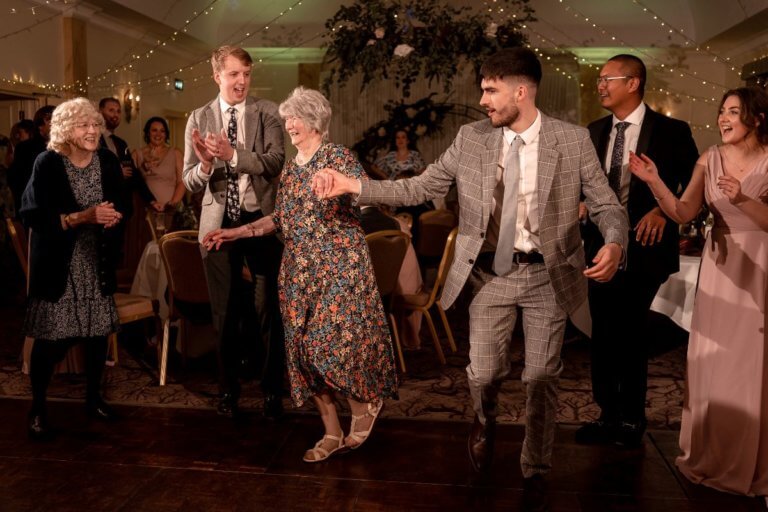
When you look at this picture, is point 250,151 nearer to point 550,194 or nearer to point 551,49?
point 550,194

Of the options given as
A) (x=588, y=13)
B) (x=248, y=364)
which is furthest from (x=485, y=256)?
(x=588, y=13)

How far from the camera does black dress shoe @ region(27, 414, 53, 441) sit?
3.43 m

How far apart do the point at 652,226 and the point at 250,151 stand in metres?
Answer: 1.77

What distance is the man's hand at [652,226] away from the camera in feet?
10.2

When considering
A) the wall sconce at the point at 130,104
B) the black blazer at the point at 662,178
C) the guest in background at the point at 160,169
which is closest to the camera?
the black blazer at the point at 662,178

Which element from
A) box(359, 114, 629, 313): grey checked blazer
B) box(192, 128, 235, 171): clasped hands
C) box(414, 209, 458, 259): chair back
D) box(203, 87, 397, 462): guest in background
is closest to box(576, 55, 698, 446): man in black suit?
box(359, 114, 629, 313): grey checked blazer

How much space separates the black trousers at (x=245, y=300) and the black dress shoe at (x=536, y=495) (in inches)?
56.1

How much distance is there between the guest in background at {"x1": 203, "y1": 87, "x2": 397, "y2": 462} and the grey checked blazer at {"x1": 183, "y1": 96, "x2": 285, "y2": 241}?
32 cm

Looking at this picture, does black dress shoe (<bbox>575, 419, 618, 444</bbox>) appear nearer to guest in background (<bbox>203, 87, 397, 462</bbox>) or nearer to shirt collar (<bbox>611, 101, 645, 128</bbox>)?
guest in background (<bbox>203, 87, 397, 462</bbox>)

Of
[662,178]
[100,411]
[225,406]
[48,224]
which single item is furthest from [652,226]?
[100,411]

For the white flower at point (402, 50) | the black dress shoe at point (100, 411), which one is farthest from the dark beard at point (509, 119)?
the white flower at point (402, 50)

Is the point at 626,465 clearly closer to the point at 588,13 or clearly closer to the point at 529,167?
the point at 529,167

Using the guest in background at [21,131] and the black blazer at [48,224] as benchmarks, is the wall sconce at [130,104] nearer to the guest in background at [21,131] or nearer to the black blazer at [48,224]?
the guest in background at [21,131]

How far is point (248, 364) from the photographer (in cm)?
451
